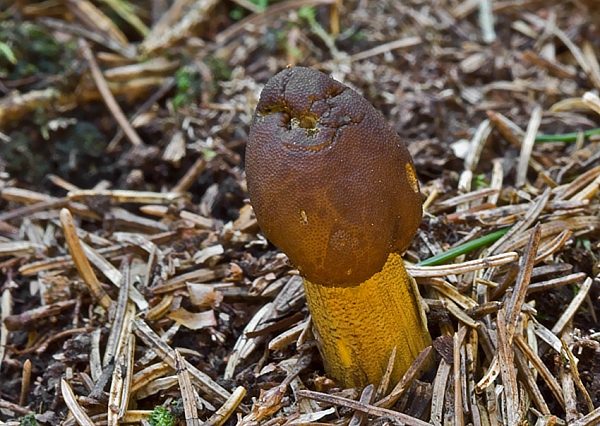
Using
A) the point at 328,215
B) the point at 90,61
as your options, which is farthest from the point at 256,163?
the point at 90,61

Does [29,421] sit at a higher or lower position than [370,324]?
lower

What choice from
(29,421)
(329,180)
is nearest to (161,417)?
(29,421)

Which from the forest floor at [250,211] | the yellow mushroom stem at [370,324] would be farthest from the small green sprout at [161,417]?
the yellow mushroom stem at [370,324]

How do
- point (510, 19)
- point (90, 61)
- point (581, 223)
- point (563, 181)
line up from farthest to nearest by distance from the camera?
point (510, 19) → point (90, 61) → point (563, 181) → point (581, 223)

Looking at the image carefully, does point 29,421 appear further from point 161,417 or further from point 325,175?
point 325,175

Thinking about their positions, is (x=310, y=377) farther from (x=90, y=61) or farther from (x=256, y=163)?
(x=90, y=61)

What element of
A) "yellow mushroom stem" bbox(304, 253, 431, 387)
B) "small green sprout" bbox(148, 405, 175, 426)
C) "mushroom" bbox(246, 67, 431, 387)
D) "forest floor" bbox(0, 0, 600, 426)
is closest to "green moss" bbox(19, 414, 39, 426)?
"forest floor" bbox(0, 0, 600, 426)
